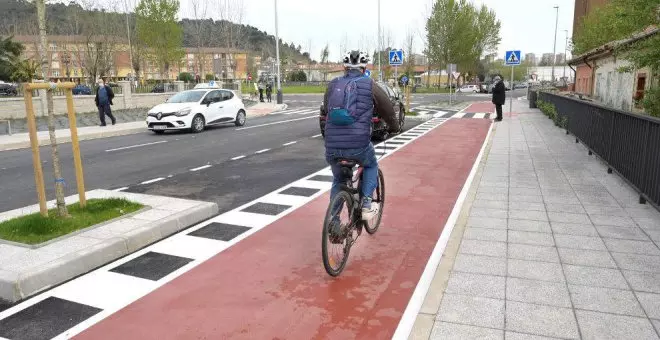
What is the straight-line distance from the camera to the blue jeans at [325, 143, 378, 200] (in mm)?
4543

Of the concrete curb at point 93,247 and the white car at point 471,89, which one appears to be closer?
the concrete curb at point 93,247

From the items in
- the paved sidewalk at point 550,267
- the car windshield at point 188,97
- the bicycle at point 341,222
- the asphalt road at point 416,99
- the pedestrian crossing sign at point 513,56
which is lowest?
the paved sidewalk at point 550,267

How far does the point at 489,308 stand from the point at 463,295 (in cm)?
27

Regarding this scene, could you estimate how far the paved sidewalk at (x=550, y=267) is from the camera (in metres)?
3.51

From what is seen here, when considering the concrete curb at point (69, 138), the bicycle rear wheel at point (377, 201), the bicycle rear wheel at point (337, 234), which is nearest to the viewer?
the bicycle rear wheel at point (337, 234)

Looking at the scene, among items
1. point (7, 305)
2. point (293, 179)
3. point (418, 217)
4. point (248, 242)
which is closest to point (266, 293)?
point (248, 242)

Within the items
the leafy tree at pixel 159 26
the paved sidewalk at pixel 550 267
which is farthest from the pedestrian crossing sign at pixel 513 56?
the leafy tree at pixel 159 26

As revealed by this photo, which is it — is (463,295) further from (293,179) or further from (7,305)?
(293,179)

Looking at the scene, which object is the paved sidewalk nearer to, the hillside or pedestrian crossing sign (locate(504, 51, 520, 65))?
pedestrian crossing sign (locate(504, 51, 520, 65))

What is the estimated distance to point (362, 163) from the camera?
185 inches

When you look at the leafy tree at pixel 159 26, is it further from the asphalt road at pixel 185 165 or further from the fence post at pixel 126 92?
the asphalt road at pixel 185 165

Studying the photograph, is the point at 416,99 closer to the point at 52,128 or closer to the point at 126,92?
the point at 126,92

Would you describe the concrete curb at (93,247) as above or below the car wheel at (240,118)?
below

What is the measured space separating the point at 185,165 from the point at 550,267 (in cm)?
816
